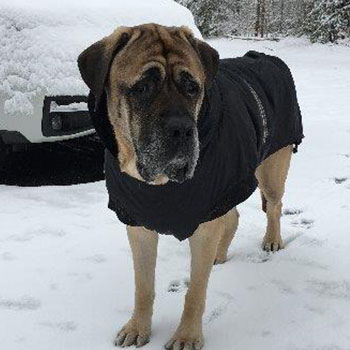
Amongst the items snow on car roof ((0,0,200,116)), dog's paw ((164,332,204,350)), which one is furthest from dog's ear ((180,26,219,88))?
snow on car roof ((0,0,200,116))

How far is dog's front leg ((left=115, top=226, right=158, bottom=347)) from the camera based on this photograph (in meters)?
2.87

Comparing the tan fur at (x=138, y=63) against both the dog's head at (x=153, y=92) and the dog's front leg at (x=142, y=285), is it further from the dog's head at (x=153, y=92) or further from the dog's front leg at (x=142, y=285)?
the dog's front leg at (x=142, y=285)

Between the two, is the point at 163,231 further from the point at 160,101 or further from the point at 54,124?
the point at 54,124

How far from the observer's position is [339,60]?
1789 cm

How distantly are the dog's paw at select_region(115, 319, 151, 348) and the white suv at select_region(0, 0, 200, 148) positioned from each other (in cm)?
231

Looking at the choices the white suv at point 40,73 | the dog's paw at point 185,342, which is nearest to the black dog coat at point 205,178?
the dog's paw at point 185,342

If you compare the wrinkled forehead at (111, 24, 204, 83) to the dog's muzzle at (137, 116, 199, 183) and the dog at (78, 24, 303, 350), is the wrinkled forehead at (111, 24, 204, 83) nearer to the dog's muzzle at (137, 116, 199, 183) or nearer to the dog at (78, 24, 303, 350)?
the dog at (78, 24, 303, 350)

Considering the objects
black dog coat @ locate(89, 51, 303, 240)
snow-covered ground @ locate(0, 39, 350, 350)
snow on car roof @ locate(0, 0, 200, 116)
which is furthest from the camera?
snow on car roof @ locate(0, 0, 200, 116)

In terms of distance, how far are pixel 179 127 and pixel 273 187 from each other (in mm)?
1680

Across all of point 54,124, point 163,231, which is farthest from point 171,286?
point 54,124

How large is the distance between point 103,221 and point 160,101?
210 cm

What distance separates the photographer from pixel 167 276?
3506 mm

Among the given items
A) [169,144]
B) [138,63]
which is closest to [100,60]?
[138,63]

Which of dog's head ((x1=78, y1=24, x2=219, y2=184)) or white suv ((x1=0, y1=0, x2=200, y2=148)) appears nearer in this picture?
dog's head ((x1=78, y1=24, x2=219, y2=184))
